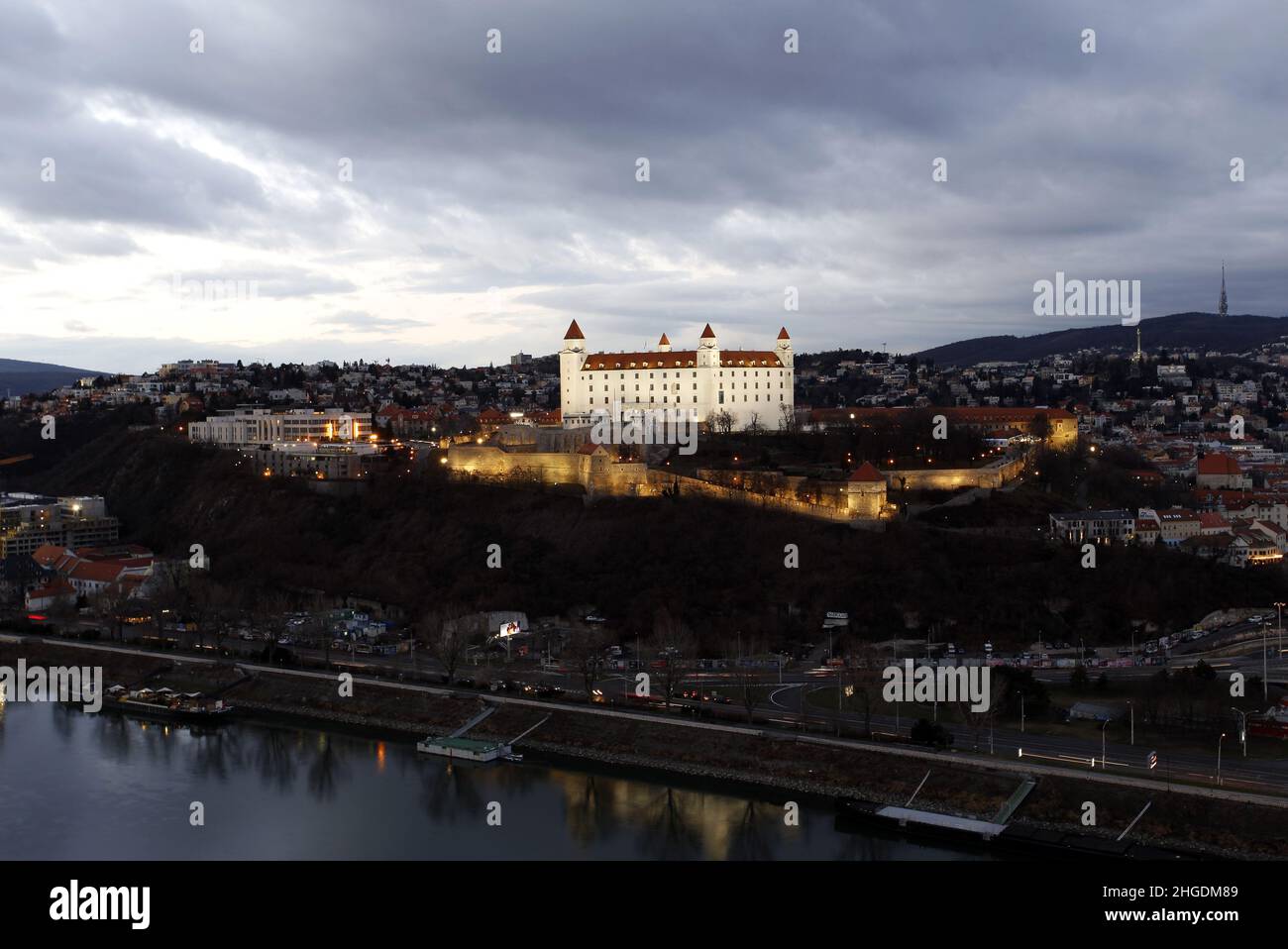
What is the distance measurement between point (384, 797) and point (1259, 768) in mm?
10396

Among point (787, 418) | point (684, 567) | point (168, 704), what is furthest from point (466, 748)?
point (787, 418)

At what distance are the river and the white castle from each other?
684 inches

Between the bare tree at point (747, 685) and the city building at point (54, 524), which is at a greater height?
the city building at point (54, 524)

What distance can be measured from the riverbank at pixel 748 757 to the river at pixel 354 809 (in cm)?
47

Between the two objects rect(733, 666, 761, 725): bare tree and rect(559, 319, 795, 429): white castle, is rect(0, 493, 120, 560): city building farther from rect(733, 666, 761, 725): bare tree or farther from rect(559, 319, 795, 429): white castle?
rect(733, 666, 761, 725): bare tree

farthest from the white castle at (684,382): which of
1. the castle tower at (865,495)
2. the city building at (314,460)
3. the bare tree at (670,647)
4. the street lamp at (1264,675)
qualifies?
the street lamp at (1264,675)

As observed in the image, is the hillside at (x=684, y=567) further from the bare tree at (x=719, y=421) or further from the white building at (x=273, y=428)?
the bare tree at (x=719, y=421)

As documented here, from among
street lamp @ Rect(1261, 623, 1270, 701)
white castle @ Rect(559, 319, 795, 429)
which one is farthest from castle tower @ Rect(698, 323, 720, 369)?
street lamp @ Rect(1261, 623, 1270, 701)

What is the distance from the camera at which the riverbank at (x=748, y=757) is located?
1327cm

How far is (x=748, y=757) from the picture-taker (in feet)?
53.6

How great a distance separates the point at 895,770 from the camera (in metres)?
15.4

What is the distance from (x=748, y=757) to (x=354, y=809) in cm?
499

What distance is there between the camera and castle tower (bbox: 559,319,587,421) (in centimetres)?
3534

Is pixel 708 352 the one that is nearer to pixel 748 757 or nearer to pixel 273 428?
Answer: pixel 273 428
